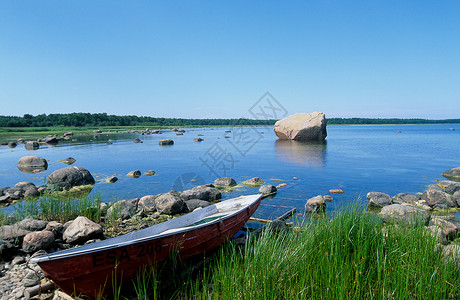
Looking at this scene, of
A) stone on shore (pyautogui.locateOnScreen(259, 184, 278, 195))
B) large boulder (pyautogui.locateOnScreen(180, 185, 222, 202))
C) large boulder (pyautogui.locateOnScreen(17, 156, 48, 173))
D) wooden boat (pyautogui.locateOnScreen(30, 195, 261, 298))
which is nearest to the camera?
wooden boat (pyautogui.locateOnScreen(30, 195, 261, 298))

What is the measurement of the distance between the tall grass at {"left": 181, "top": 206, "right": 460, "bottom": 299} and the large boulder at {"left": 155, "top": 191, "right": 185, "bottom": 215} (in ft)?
23.6

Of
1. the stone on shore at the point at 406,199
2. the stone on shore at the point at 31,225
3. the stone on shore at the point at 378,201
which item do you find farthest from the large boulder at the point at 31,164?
the stone on shore at the point at 406,199

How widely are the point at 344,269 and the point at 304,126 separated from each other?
50.1 m

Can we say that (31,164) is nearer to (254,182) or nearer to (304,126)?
(254,182)

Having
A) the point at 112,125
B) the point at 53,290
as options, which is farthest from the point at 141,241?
the point at 112,125

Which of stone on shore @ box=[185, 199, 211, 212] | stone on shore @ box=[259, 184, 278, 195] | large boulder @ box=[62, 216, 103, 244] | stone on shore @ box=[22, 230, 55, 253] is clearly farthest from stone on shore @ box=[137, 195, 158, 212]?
stone on shore @ box=[259, 184, 278, 195]

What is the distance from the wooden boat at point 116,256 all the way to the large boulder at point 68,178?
44.7 ft

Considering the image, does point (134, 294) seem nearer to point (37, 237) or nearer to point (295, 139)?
point (37, 237)

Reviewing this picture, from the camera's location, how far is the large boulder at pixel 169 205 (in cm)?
1288

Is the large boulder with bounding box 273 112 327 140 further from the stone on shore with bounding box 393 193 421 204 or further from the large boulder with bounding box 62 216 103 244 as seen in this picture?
the large boulder with bounding box 62 216 103 244

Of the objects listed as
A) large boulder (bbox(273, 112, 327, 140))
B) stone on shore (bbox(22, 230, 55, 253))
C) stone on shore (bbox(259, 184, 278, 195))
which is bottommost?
stone on shore (bbox(259, 184, 278, 195))

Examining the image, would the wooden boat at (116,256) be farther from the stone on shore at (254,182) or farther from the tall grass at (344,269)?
the stone on shore at (254,182)

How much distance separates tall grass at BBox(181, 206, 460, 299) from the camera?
16.1 ft

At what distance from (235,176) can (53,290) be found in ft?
56.7
